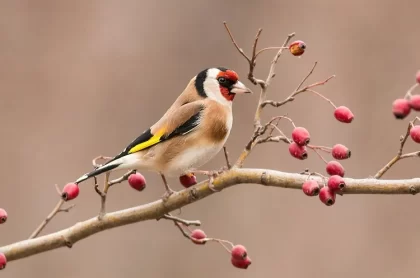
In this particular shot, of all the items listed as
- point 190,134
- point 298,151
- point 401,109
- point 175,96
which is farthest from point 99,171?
point 175,96

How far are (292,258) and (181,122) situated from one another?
1.90 m

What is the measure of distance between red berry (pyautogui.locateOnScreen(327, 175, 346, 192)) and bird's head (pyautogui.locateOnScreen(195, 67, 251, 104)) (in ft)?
2.41

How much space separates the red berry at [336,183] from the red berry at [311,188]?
3cm

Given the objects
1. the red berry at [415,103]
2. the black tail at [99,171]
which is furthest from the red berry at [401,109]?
the black tail at [99,171]

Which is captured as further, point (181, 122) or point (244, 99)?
point (244, 99)

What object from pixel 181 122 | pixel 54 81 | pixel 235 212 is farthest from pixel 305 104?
pixel 181 122

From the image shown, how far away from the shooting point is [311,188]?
152cm

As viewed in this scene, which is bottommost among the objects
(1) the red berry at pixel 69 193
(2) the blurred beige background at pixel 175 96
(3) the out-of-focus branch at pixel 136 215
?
(2) the blurred beige background at pixel 175 96

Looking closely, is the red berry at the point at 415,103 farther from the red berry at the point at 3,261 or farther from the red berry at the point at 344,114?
the red berry at the point at 3,261

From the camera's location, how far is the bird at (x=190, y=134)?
210 cm

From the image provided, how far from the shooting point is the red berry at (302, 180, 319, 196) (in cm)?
152

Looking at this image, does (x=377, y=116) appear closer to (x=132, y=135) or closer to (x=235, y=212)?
(x=235, y=212)

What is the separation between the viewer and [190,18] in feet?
13.9

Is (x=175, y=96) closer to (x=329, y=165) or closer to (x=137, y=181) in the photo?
(x=137, y=181)
